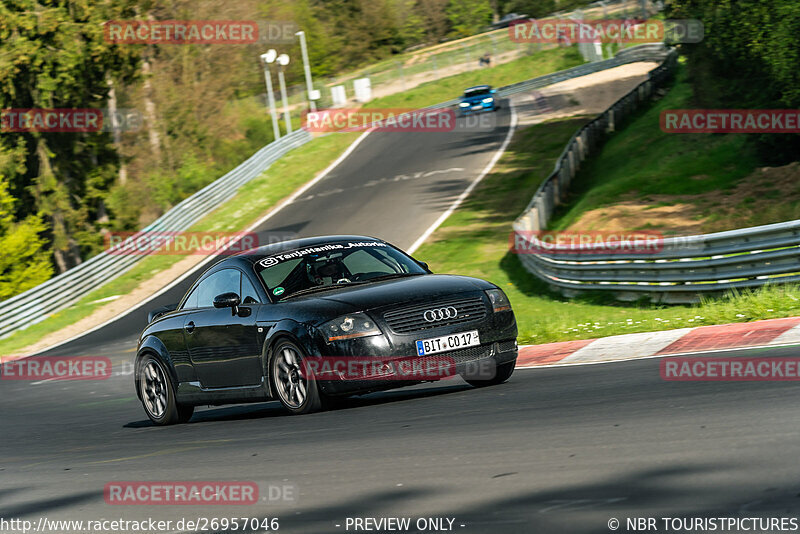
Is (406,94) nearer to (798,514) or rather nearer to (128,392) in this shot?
(128,392)

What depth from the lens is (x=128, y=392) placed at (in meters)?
15.4

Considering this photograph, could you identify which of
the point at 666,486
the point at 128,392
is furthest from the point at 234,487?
the point at 128,392

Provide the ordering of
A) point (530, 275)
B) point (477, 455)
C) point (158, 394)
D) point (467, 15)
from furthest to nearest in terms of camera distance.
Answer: point (467, 15), point (530, 275), point (158, 394), point (477, 455)

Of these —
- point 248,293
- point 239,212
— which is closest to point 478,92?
point 239,212

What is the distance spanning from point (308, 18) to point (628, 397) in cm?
9828

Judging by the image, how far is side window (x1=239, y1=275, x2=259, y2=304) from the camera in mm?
9498

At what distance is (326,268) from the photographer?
9.61 meters

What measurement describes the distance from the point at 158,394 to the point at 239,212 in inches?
1170

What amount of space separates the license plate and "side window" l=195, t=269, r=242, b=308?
2165 mm

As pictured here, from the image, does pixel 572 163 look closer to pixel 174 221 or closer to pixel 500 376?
pixel 174 221

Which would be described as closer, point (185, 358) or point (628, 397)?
point (628, 397)

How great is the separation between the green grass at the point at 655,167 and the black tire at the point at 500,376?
17.8 metres

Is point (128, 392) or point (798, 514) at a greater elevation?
point (798, 514)

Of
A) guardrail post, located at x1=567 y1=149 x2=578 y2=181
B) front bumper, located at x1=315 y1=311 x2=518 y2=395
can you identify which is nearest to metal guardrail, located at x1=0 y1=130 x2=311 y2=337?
guardrail post, located at x1=567 y1=149 x2=578 y2=181
